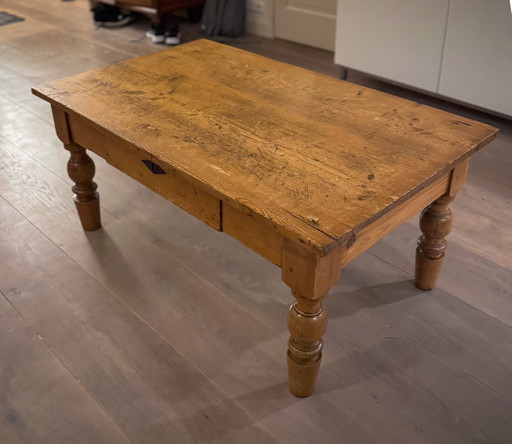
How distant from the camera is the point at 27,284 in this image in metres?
1.65

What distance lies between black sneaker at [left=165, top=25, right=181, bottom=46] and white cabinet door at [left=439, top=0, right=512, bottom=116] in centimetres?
180

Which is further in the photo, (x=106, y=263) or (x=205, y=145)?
(x=106, y=263)

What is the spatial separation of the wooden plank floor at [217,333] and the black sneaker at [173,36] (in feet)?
5.77

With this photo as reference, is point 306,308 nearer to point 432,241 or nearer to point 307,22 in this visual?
point 432,241

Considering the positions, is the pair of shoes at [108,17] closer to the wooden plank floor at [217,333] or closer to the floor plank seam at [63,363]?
the wooden plank floor at [217,333]

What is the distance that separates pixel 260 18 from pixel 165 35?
24.3 inches

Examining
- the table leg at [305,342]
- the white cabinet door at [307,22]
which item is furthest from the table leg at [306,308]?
the white cabinet door at [307,22]

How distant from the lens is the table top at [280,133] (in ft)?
3.61

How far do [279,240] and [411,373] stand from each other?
1.72 ft

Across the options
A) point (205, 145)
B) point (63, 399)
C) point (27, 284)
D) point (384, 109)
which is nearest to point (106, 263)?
point (27, 284)

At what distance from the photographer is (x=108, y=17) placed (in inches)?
157

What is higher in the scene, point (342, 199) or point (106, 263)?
point (342, 199)

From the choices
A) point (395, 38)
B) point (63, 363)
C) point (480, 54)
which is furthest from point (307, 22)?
point (63, 363)

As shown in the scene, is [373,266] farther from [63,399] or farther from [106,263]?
[63,399]
